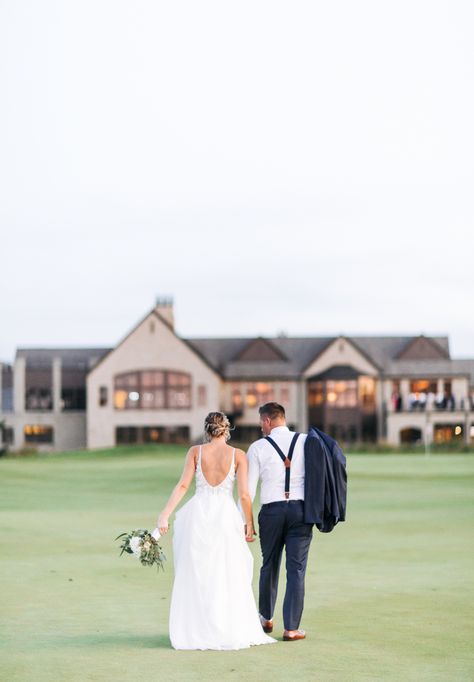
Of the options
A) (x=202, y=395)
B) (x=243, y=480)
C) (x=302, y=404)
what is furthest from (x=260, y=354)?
(x=243, y=480)

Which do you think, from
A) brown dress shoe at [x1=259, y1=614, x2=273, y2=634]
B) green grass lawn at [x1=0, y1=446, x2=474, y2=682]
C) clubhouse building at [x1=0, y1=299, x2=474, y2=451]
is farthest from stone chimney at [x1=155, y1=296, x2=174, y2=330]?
brown dress shoe at [x1=259, y1=614, x2=273, y2=634]

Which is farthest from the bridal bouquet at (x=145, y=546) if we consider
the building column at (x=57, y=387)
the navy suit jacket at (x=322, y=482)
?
the building column at (x=57, y=387)

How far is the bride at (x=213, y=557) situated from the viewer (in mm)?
10969

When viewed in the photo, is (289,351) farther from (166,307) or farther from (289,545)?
(289,545)


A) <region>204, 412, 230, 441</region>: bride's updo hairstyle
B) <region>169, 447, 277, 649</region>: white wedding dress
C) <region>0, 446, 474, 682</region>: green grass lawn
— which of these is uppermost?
<region>204, 412, 230, 441</region>: bride's updo hairstyle

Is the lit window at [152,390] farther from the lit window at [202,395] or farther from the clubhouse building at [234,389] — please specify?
the lit window at [202,395]

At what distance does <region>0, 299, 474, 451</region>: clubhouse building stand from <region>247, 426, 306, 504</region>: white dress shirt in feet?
278

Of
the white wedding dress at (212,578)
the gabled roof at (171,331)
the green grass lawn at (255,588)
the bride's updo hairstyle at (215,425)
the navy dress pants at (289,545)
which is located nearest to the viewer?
the green grass lawn at (255,588)

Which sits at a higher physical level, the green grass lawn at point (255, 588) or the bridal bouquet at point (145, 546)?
the bridal bouquet at point (145, 546)

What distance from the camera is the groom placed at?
37.8 ft

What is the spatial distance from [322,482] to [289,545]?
70 cm

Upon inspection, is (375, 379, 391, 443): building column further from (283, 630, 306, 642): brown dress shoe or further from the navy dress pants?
(283, 630, 306, 642): brown dress shoe

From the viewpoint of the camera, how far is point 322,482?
11461mm

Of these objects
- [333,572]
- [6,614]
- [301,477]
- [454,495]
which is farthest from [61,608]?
[454,495]
